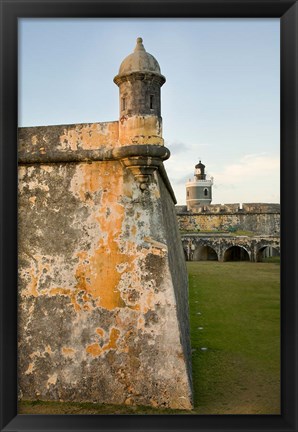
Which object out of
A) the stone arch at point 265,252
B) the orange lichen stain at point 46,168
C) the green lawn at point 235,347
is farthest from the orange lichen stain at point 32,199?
the stone arch at point 265,252

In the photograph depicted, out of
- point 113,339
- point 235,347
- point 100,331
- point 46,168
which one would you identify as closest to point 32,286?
point 100,331

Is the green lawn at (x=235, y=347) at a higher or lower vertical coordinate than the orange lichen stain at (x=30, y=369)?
lower

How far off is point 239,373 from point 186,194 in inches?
1390

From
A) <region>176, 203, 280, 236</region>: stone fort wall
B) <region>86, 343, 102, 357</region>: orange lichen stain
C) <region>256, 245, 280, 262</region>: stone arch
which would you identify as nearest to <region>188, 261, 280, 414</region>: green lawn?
<region>86, 343, 102, 357</region>: orange lichen stain

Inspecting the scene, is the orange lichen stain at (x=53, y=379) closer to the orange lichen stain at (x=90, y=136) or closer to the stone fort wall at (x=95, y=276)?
the stone fort wall at (x=95, y=276)

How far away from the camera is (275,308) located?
29.5 feet

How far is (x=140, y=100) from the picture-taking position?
4410mm

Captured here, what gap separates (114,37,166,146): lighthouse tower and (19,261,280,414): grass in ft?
9.92

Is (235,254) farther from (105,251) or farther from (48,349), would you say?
(48,349)

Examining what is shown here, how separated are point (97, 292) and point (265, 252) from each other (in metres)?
18.7

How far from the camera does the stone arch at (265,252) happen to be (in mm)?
19498
